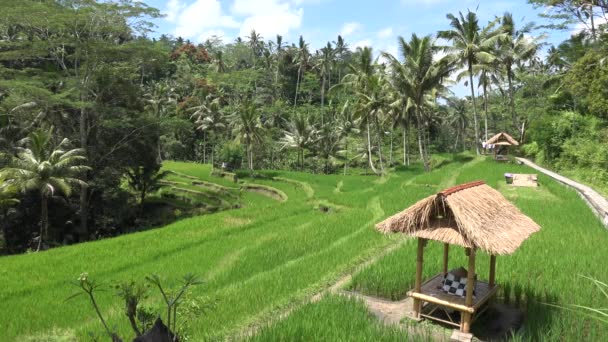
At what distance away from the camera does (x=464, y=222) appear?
610 cm

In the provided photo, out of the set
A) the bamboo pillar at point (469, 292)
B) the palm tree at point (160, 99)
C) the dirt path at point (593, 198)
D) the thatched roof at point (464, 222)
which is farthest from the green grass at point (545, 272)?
the palm tree at point (160, 99)

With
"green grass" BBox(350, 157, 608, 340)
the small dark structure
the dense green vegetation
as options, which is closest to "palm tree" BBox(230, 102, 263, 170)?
the dense green vegetation

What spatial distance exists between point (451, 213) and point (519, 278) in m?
2.72

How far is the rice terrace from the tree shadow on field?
4cm

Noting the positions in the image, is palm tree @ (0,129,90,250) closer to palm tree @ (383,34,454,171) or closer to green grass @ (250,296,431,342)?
green grass @ (250,296,431,342)

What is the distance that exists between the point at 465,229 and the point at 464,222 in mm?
97

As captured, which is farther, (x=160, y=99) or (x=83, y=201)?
(x=160, y=99)

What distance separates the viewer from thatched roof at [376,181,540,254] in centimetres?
611

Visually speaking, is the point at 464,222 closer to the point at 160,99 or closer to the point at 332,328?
the point at 332,328

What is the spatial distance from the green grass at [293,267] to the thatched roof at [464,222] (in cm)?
124

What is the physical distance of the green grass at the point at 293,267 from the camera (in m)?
6.71

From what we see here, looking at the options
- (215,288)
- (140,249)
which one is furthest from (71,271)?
(215,288)

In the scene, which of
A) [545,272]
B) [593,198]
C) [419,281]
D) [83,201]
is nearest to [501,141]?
[593,198]

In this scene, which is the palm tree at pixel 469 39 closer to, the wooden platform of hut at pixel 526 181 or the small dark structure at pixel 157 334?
the wooden platform of hut at pixel 526 181
